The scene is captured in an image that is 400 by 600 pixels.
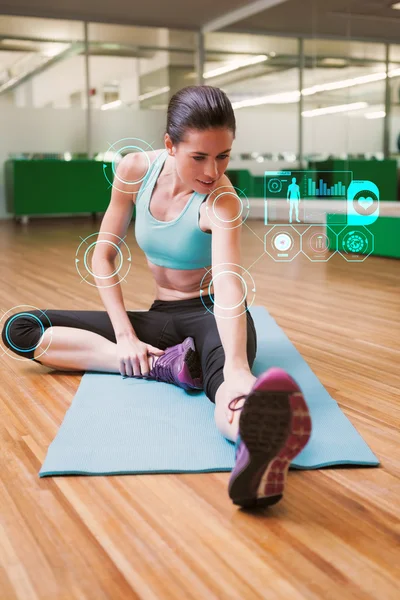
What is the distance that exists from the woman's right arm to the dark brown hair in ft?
1.17

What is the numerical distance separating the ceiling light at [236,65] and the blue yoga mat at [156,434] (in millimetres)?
7450

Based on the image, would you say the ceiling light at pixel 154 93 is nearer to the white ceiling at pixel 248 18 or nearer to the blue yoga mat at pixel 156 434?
the white ceiling at pixel 248 18

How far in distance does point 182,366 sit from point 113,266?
1.21 feet

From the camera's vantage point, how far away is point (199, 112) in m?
1.26

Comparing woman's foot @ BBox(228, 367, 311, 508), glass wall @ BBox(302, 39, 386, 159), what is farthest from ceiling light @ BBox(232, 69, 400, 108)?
woman's foot @ BBox(228, 367, 311, 508)

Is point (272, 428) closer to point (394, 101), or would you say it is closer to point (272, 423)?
point (272, 423)

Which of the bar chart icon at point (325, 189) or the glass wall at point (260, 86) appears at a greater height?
the glass wall at point (260, 86)

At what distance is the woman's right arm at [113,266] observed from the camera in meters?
1.69

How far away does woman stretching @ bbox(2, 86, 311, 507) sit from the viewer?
974 mm

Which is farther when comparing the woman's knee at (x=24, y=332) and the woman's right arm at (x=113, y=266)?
the woman's knee at (x=24, y=332)

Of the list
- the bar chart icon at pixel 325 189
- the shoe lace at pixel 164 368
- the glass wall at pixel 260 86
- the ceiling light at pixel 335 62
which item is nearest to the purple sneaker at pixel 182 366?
the shoe lace at pixel 164 368

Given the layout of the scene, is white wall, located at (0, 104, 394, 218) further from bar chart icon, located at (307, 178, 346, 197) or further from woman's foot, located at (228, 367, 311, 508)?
woman's foot, located at (228, 367, 311, 508)

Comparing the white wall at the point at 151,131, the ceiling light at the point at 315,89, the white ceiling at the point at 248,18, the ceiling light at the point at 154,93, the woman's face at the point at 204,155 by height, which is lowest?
the woman's face at the point at 204,155

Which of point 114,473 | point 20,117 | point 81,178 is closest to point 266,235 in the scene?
point 81,178
